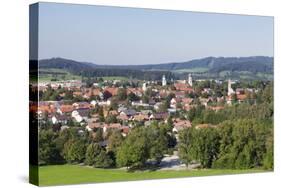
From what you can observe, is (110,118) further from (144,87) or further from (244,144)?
(244,144)

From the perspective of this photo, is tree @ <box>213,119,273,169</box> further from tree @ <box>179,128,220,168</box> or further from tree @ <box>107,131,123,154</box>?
tree @ <box>107,131,123,154</box>

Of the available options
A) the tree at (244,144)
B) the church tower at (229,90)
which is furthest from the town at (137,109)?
the tree at (244,144)

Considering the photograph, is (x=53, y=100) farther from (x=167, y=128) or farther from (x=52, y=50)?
(x=167, y=128)

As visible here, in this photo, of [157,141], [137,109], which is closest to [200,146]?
[157,141]

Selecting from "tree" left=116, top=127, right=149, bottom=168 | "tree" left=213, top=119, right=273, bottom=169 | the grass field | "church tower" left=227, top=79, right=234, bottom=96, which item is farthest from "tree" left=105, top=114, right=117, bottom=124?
"church tower" left=227, top=79, right=234, bottom=96

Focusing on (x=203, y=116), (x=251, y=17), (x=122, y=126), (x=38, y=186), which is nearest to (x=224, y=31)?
(x=251, y=17)

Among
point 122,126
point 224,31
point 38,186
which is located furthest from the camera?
point 224,31

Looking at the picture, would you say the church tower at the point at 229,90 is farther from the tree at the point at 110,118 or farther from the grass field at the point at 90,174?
the tree at the point at 110,118
